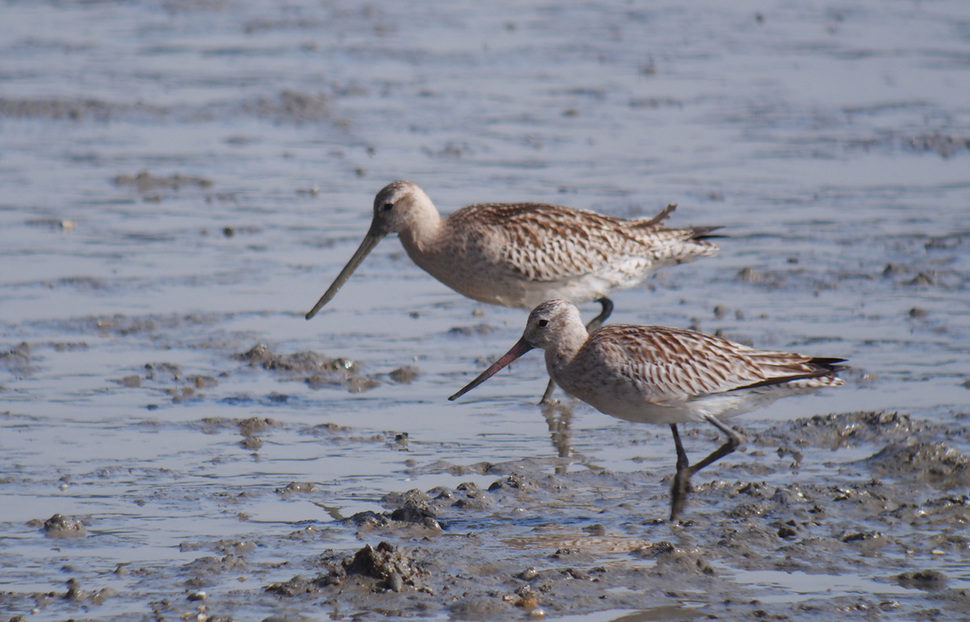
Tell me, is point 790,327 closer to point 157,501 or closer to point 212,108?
point 157,501

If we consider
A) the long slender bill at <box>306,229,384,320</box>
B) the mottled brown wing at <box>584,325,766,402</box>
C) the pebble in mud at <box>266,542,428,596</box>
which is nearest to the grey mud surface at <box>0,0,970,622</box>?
the pebble in mud at <box>266,542,428,596</box>

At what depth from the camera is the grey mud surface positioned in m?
5.43

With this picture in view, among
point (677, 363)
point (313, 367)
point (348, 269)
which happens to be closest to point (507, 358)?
point (677, 363)

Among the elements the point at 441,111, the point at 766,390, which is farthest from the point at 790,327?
the point at 441,111

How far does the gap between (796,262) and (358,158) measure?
14.0 feet

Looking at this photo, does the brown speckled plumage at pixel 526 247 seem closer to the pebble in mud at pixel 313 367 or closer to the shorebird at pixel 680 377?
the pebble in mud at pixel 313 367

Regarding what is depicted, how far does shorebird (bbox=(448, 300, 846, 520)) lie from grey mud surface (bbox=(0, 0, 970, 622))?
0.33m

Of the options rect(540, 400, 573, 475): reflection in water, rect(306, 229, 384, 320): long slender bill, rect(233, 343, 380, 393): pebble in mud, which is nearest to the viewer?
rect(540, 400, 573, 475): reflection in water

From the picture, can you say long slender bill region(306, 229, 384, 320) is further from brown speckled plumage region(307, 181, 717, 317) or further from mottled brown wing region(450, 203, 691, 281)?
mottled brown wing region(450, 203, 691, 281)

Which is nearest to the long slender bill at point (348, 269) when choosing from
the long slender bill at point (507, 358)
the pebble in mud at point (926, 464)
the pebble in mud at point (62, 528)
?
the long slender bill at point (507, 358)

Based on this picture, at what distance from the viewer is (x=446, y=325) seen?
8.96 meters

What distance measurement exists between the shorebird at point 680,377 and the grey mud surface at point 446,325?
1.07 ft

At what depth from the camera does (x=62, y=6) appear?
1964cm

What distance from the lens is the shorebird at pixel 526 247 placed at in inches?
331
